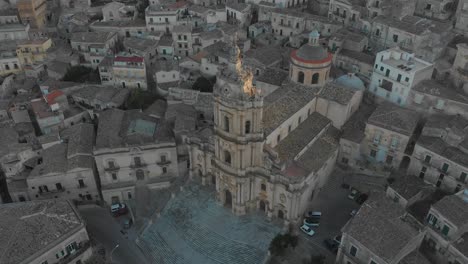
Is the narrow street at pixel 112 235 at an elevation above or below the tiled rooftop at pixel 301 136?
below

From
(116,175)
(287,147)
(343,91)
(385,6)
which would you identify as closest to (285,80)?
(343,91)

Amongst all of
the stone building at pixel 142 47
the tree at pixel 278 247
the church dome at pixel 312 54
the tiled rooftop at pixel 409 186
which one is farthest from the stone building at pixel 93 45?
the tiled rooftop at pixel 409 186

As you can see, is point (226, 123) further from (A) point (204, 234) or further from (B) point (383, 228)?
(B) point (383, 228)

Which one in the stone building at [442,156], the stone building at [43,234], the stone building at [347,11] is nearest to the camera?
the stone building at [43,234]

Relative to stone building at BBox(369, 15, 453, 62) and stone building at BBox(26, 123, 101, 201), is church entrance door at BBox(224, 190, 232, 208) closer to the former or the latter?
stone building at BBox(26, 123, 101, 201)

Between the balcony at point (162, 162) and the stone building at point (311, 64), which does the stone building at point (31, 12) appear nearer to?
the balcony at point (162, 162)

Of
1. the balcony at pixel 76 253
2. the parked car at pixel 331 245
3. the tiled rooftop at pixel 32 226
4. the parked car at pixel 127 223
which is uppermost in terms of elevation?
the tiled rooftop at pixel 32 226
